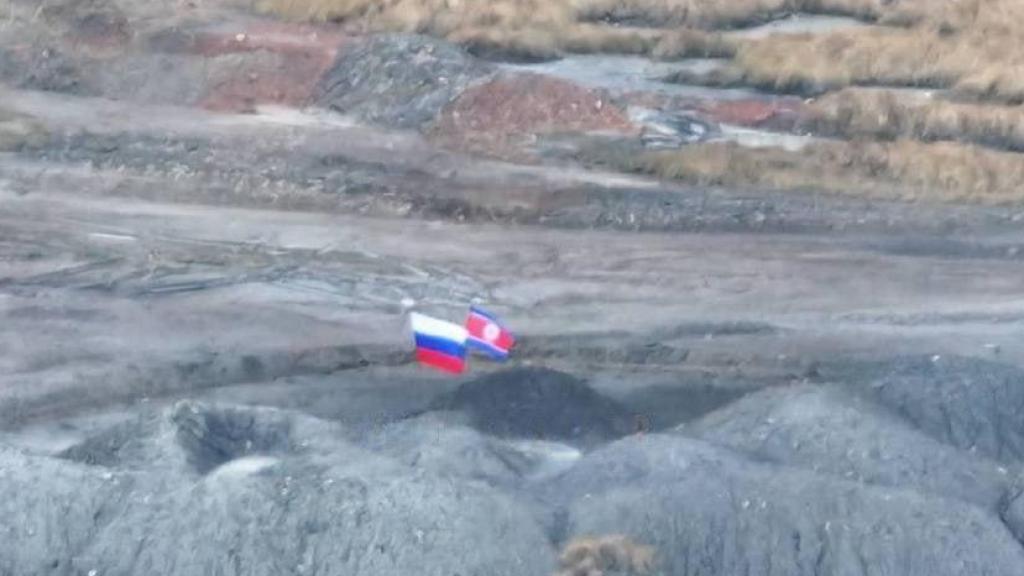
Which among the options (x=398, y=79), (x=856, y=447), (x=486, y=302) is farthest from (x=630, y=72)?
(x=856, y=447)

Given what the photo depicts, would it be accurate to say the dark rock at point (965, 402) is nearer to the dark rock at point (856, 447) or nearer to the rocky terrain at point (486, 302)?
the rocky terrain at point (486, 302)

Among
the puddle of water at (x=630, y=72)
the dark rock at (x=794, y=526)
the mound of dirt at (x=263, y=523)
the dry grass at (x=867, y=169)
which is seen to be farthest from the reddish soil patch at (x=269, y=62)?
the dark rock at (x=794, y=526)

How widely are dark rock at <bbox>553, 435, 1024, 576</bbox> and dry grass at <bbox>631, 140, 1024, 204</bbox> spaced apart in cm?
976

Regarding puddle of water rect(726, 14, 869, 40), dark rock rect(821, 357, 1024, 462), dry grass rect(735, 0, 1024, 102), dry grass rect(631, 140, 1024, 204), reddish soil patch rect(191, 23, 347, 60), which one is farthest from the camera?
puddle of water rect(726, 14, 869, 40)

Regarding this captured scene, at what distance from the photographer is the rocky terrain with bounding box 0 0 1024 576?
1262 cm

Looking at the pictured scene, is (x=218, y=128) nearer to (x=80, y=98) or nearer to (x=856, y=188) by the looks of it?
(x=80, y=98)

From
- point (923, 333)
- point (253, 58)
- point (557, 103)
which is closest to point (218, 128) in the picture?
point (253, 58)

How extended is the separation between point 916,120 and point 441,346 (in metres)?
9.00

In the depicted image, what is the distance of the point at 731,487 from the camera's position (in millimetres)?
12977

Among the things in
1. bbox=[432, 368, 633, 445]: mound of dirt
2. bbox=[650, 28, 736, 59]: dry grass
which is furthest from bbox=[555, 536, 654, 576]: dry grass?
bbox=[650, 28, 736, 59]: dry grass

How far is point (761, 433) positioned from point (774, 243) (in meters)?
6.90

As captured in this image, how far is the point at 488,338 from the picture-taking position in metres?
17.7

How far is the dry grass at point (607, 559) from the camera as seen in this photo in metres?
12.2

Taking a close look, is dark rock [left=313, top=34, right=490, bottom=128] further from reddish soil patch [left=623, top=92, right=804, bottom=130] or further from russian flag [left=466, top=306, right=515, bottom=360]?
russian flag [left=466, top=306, right=515, bottom=360]
